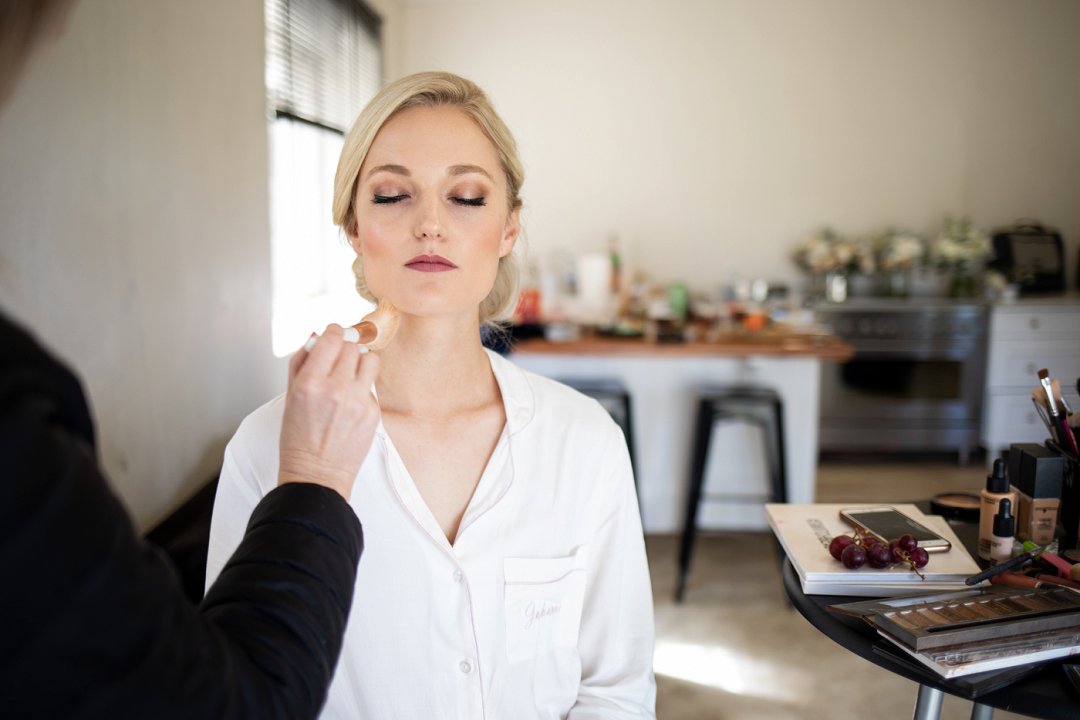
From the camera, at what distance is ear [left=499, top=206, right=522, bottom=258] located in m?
1.47

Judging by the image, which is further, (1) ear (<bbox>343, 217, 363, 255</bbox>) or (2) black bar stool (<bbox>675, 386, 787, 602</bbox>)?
(2) black bar stool (<bbox>675, 386, 787, 602</bbox>)

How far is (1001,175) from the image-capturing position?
5.41 m

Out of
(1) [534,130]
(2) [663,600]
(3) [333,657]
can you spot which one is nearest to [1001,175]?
(1) [534,130]

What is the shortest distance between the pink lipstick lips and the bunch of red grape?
754 mm

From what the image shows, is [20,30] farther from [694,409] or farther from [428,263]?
[694,409]

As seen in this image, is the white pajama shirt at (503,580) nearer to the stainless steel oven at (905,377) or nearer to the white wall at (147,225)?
the white wall at (147,225)

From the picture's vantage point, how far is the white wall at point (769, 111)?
5348mm

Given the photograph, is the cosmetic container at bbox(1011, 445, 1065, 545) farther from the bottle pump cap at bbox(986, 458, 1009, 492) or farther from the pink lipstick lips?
the pink lipstick lips

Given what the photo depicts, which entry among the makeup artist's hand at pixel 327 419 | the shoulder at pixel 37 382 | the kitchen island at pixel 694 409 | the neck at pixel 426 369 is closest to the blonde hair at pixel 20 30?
the shoulder at pixel 37 382

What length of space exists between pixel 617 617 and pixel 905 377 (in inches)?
164

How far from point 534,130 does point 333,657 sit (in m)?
5.17

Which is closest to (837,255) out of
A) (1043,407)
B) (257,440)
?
(1043,407)

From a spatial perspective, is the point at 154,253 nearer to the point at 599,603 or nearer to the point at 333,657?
the point at 599,603

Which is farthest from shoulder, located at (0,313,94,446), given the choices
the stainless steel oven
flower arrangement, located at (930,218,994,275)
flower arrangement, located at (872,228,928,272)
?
flower arrangement, located at (930,218,994,275)
